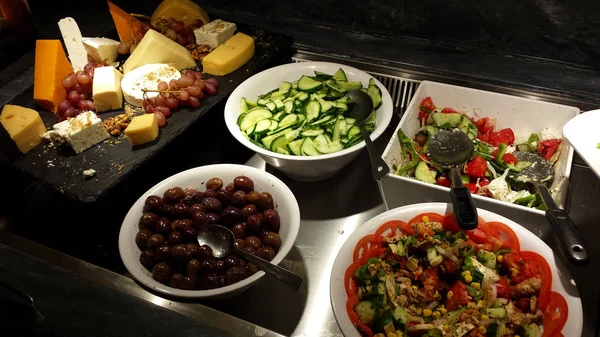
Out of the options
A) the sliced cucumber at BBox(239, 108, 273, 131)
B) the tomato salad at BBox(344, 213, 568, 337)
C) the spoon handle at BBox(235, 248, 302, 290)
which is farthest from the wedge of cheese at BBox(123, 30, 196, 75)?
the tomato salad at BBox(344, 213, 568, 337)

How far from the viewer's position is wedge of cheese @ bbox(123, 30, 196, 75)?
190 centimetres

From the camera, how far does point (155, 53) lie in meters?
1.91

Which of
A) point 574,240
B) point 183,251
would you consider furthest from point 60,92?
point 574,240

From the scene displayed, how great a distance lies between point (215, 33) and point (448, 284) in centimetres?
139

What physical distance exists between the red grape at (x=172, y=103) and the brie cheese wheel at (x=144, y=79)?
66 millimetres

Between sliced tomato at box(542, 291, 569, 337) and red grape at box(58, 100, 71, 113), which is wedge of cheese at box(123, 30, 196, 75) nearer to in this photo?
red grape at box(58, 100, 71, 113)

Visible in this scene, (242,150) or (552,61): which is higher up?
(552,61)

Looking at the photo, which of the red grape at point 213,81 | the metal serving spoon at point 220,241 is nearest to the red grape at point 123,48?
the red grape at point 213,81

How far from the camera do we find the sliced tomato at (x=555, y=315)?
1.03 meters

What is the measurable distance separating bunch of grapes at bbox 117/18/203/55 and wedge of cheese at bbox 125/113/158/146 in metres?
0.57

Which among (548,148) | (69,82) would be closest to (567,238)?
(548,148)

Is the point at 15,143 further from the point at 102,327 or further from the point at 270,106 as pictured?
the point at 102,327

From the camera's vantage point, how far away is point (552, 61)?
174 centimetres

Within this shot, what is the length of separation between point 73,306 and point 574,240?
111 centimetres
